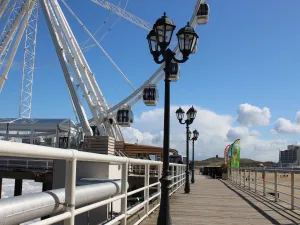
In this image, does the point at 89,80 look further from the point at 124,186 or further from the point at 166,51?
the point at 124,186

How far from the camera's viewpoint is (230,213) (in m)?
10.8

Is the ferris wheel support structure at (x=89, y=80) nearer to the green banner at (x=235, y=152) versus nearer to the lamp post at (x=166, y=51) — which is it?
the green banner at (x=235, y=152)

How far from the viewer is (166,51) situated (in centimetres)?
760

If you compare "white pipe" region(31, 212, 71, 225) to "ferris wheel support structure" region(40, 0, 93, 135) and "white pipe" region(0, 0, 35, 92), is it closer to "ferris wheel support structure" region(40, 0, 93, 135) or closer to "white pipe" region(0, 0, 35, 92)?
"ferris wheel support structure" region(40, 0, 93, 135)

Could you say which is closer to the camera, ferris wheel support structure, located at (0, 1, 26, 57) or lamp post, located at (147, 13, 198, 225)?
lamp post, located at (147, 13, 198, 225)

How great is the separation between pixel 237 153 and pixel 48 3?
787 inches

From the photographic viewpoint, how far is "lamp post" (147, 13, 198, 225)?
7.14 meters

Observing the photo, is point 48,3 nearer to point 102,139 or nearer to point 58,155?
point 102,139

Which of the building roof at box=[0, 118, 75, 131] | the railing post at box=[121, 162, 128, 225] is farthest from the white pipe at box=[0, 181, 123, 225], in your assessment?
the building roof at box=[0, 118, 75, 131]

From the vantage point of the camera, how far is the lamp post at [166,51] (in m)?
7.14

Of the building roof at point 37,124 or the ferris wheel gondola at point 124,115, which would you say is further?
the ferris wheel gondola at point 124,115

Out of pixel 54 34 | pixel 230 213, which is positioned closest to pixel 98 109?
pixel 54 34

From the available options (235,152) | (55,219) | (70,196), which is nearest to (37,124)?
(235,152)

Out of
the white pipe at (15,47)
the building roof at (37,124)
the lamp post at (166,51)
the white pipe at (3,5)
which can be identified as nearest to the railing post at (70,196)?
the lamp post at (166,51)
